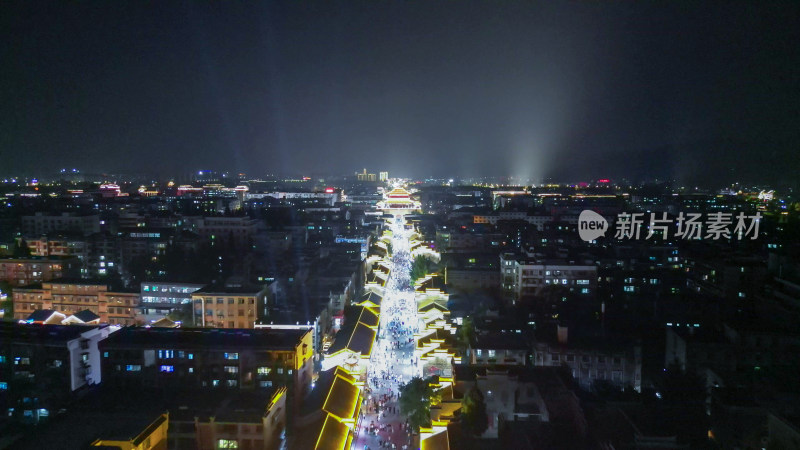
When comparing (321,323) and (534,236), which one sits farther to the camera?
(534,236)

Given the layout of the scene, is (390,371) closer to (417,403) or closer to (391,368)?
(391,368)

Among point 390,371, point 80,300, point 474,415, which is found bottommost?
point 390,371

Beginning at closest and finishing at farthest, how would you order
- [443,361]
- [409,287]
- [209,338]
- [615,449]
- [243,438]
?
[615,449] < [243,438] < [209,338] < [443,361] < [409,287]

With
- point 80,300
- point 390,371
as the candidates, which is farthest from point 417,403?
point 80,300

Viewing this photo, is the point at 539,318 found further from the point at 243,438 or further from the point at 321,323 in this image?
the point at 243,438

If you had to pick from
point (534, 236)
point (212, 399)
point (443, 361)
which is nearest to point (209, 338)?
point (212, 399)

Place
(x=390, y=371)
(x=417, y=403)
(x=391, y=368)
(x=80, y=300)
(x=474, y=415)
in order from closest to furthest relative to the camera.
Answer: (x=474, y=415) < (x=417, y=403) < (x=390, y=371) < (x=391, y=368) < (x=80, y=300)
